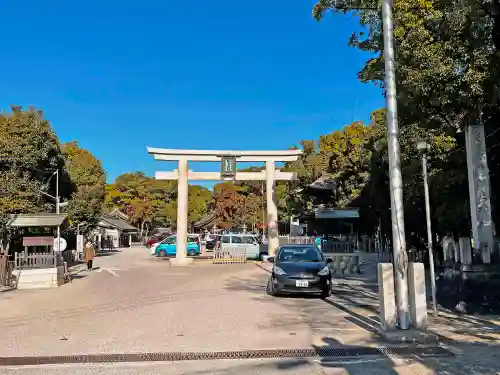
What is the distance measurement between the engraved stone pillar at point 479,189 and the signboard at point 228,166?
18831mm

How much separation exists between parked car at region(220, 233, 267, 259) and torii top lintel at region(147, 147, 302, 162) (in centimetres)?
547

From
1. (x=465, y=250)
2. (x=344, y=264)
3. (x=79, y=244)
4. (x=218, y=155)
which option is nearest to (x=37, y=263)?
(x=344, y=264)

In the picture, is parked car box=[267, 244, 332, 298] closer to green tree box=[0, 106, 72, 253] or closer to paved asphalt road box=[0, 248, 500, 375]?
paved asphalt road box=[0, 248, 500, 375]

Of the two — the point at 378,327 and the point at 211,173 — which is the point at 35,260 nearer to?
the point at 378,327

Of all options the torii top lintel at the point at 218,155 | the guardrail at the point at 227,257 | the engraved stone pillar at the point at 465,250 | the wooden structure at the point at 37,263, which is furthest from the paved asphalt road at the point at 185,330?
the torii top lintel at the point at 218,155

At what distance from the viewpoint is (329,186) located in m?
32.4

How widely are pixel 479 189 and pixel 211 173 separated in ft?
67.3

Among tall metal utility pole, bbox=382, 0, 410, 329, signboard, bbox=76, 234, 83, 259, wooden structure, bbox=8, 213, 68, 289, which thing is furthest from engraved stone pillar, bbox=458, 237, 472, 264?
signboard, bbox=76, 234, 83, 259

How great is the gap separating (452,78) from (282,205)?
4464cm

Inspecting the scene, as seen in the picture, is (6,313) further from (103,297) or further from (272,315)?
(272,315)

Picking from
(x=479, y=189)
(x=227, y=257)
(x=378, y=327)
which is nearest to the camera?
(x=378, y=327)

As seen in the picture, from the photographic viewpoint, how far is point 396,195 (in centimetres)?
793

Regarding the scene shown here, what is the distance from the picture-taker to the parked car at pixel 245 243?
31.6 m

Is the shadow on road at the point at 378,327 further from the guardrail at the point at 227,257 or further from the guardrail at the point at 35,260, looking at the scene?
the guardrail at the point at 227,257
